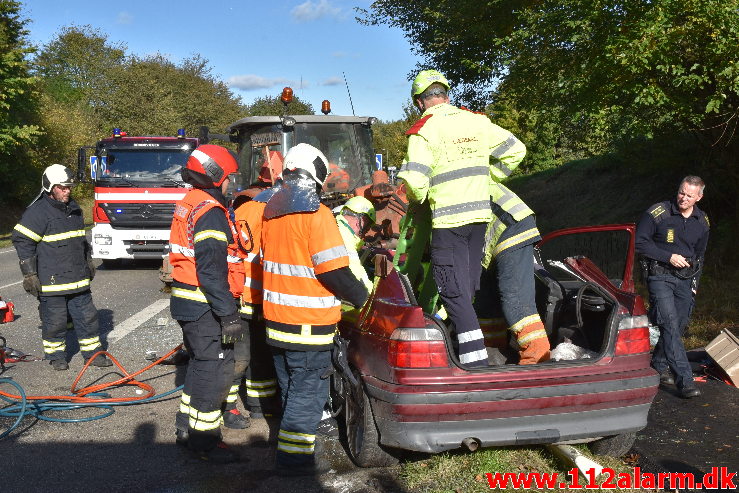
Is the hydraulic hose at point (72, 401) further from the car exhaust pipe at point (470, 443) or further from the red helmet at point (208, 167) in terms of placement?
the car exhaust pipe at point (470, 443)

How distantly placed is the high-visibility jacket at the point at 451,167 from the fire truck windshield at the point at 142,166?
31.2 ft

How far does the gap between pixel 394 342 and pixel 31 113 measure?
33.0m

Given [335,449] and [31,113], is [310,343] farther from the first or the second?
[31,113]

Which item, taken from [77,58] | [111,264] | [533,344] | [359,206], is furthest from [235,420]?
[77,58]

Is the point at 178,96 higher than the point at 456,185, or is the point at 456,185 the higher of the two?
the point at 178,96

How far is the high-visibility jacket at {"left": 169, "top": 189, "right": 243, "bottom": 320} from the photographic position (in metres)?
4.24

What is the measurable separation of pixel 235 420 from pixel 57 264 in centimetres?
257

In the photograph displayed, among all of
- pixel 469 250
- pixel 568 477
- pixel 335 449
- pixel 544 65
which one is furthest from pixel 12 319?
pixel 544 65

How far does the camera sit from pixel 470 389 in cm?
361

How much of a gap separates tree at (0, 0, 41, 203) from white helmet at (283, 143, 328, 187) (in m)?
23.0

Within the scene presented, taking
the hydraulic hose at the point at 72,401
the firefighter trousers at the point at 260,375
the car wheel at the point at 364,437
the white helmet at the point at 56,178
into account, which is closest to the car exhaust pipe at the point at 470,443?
the car wheel at the point at 364,437

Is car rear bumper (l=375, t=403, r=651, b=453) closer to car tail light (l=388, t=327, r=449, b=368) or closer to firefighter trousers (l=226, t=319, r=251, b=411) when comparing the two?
car tail light (l=388, t=327, r=449, b=368)

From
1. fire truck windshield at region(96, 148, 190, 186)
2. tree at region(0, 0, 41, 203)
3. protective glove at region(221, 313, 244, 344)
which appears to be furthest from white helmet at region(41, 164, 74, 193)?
tree at region(0, 0, 41, 203)

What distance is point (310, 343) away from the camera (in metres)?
4.04
